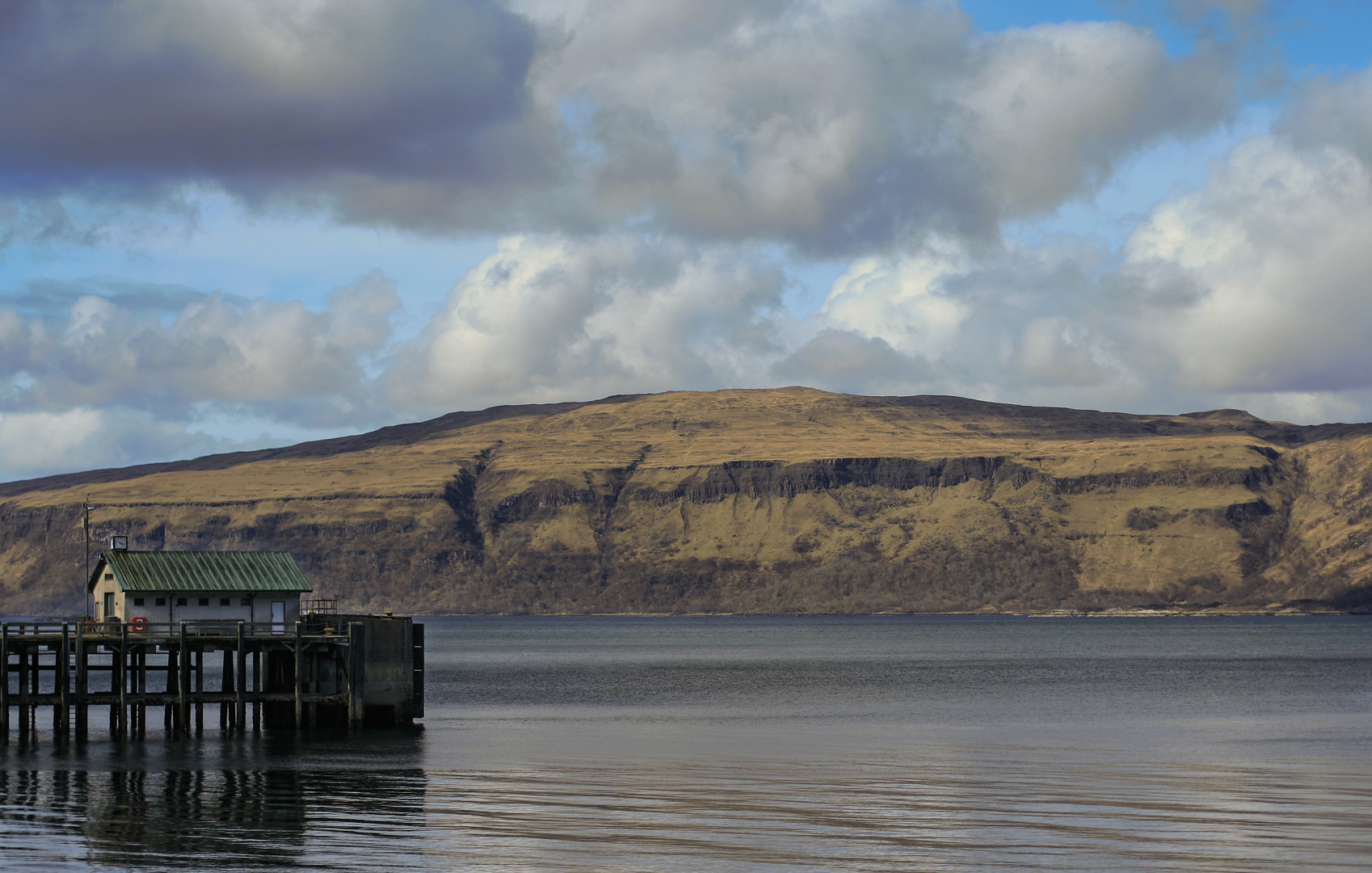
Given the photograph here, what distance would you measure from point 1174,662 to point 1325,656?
22.2 metres

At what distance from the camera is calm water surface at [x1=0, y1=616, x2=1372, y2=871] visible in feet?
110

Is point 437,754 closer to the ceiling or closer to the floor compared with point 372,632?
closer to the floor

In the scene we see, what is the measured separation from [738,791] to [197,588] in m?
28.3

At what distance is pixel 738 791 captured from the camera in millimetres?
44812

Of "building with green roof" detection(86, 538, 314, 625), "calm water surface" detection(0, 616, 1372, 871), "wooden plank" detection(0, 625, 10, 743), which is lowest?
"calm water surface" detection(0, 616, 1372, 871)

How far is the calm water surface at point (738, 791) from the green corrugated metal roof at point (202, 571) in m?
6.34

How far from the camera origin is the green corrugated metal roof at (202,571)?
62.0 metres

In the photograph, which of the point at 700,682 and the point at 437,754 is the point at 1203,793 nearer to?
the point at 437,754

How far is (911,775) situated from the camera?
1970 inches

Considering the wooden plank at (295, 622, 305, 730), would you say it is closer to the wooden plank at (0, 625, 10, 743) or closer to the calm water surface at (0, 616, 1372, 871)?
the calm water surface at (0, 616, 1372, 871)

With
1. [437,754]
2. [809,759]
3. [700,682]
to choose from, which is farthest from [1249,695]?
Result: [437,754]

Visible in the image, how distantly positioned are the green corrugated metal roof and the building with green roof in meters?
0.03

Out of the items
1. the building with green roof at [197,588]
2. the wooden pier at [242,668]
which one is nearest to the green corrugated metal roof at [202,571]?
the building with green roof at [197,588]

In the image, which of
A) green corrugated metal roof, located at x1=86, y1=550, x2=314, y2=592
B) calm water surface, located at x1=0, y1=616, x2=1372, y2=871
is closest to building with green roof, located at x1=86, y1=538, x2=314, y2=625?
green corrugated metal roof, located at x1=86, y1=550, x2=314, y2=592
